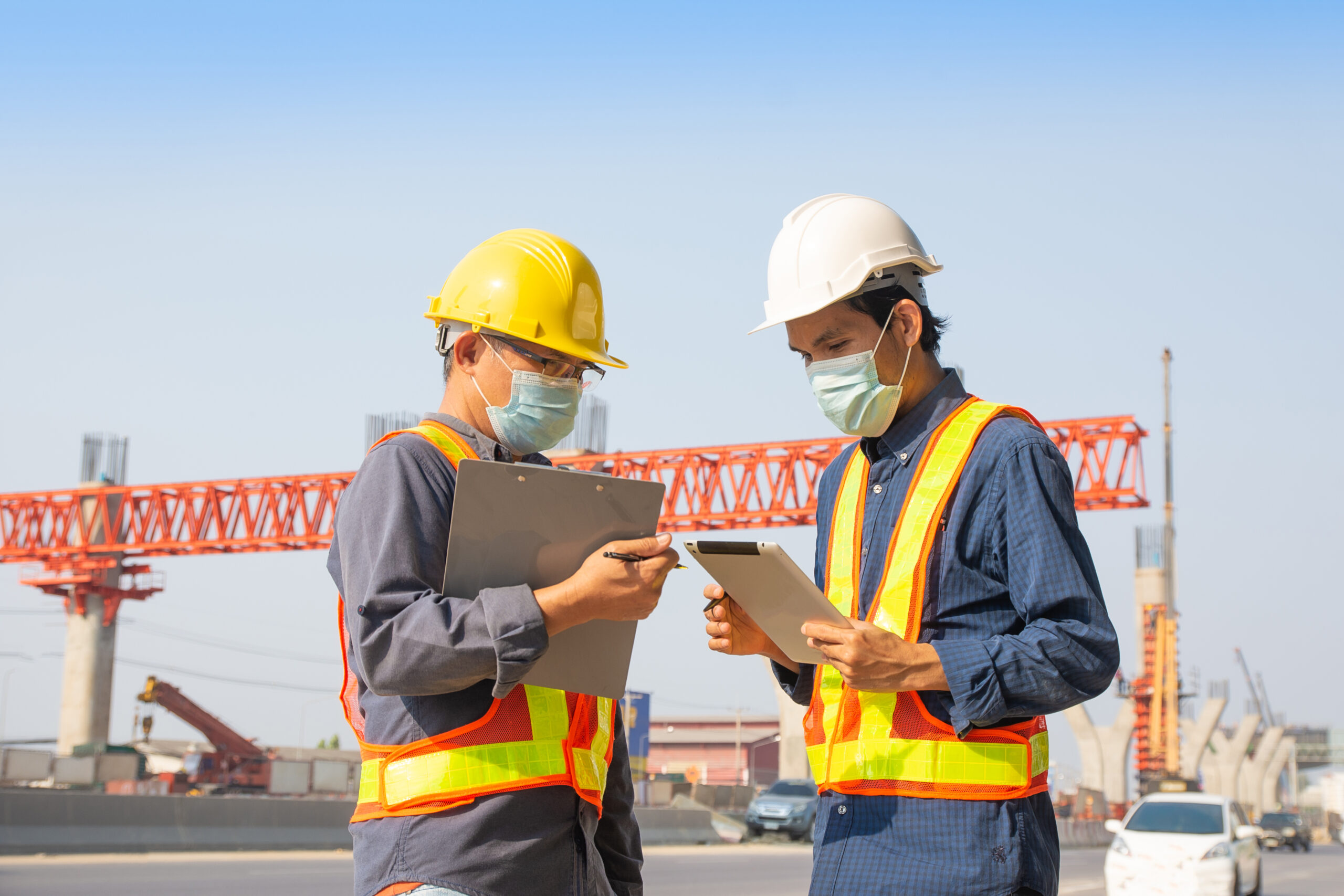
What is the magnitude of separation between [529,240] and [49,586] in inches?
2034

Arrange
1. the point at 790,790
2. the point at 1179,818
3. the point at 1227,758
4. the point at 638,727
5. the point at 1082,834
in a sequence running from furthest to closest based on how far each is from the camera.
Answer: the point at 1227,758
the point at 1082,834
the point at 638,727
the point at 790,790
the point at 1179,818

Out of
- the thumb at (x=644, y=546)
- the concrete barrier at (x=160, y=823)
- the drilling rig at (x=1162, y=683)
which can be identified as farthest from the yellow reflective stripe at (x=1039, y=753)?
the drilling rig at (x=1162, y=683)

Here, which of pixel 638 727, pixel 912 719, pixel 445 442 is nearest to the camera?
pixel 912 719

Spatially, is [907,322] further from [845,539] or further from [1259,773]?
[1259,773]

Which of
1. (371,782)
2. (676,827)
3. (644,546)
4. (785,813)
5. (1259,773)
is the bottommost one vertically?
(1259,773)

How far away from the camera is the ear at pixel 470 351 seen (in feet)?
10.6

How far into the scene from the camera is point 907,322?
317cm

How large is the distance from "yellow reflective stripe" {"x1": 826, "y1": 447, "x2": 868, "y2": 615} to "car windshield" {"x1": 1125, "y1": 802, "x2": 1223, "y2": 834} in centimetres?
1283

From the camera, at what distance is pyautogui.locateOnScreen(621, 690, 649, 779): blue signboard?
31.5 metres

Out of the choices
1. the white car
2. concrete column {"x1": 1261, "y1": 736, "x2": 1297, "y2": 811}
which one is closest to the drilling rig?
the white car

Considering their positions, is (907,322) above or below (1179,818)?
above

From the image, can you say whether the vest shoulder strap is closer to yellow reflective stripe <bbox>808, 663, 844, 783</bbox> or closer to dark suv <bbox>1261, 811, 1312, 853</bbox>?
yellow reflective stripe <bbox>808, 663, 844, 783</bbox>

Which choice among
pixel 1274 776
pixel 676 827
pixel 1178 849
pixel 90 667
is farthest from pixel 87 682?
pixel 1274 776

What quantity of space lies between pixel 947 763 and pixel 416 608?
1070 mm
